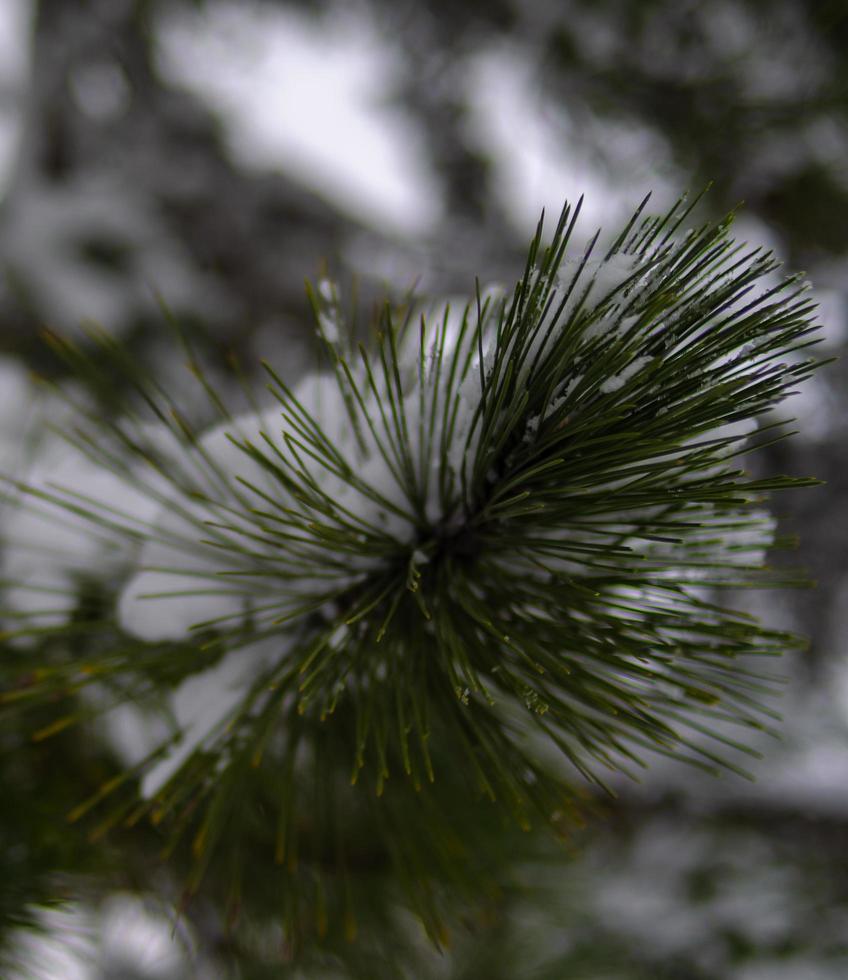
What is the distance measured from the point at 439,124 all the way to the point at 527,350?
2.11m

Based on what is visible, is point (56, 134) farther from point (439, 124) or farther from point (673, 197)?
point (673, 197)

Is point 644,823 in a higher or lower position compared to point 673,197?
lower

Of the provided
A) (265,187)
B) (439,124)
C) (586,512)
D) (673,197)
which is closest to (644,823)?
(673,197)

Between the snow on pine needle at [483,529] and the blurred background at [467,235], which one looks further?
the blurred background at [467,235]

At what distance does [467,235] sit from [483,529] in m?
2.05

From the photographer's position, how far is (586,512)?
0.55 metres

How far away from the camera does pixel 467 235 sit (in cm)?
247

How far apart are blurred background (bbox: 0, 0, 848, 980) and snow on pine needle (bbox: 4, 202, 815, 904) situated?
1.24 ft

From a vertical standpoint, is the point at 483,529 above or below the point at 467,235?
below

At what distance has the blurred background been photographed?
132 cm

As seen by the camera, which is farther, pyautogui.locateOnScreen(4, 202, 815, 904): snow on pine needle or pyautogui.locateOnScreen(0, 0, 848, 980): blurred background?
pyautogui.locateOnScreen(0, 0, 848, 980): blurred background

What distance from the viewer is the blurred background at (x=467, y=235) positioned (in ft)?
4.33

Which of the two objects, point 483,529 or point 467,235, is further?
point 467,235

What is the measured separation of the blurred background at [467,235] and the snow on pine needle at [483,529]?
1.24 feet
